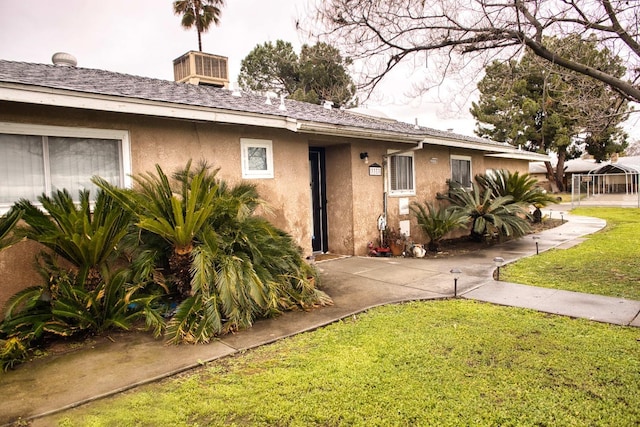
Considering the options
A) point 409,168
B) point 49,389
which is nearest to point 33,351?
point 49,389

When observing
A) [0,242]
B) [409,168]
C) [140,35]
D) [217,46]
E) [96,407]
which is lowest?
[96,407]

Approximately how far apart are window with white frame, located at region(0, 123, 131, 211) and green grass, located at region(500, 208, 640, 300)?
670 cm

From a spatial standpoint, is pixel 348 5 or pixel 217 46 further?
pixel 217 46

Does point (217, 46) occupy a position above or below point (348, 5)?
above

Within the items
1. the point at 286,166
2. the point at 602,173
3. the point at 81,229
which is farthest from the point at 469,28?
the point at 602,173

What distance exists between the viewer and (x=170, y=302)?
5.30m

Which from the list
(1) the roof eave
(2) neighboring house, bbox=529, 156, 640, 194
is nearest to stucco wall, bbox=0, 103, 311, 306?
(1) the roof eave

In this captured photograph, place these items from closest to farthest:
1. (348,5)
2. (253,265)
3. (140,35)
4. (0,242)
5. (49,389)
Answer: (49,389) → (0,242) → (253,265) → (348,5) → (140,35)

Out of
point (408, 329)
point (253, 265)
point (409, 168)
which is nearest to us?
point (408, 329)

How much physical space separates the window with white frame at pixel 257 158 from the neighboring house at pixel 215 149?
19 mm

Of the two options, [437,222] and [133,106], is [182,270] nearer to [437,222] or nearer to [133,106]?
[133,106]

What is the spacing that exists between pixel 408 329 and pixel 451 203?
25.8ft

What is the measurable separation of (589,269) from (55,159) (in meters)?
9.09

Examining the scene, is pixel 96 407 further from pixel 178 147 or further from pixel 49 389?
pixel 178 147
